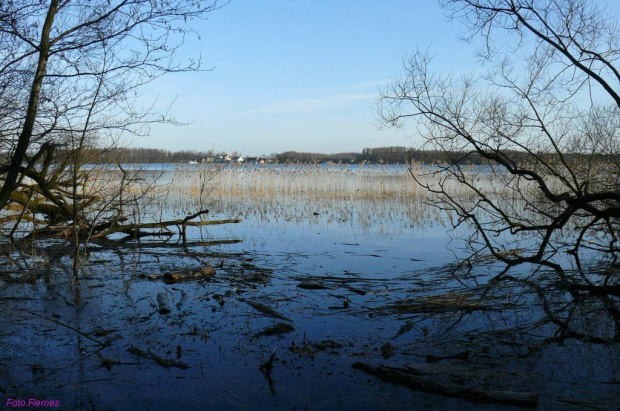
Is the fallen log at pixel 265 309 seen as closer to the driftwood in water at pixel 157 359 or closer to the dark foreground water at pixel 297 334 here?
the dark foreground water at pixel 297 334

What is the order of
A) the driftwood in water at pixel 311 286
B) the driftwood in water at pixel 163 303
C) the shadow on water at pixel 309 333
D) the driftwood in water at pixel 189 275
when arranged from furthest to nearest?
the driftwood in water at pixel 189 275
the driftwood in water at pixel 311 286
the driftwood in water at pixel 163 303
the shadow on water at pixel 309 333

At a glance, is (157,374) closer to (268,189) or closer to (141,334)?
(141,334)

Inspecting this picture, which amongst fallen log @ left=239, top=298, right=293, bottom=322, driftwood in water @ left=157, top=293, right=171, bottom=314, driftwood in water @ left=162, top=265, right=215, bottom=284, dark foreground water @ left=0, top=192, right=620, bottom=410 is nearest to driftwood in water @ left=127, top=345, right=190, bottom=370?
dark foreground water @ left=0, top=192, right=620, bottom=410

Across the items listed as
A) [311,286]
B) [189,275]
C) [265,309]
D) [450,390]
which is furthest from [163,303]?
[450,390]

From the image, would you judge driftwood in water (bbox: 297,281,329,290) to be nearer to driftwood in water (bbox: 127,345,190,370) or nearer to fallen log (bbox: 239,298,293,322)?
fallen log (bbox: 239,298,293,322)

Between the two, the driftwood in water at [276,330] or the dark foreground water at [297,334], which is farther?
the driftwood in water at [276,330]

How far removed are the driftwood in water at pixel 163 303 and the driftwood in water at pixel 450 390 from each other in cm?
252

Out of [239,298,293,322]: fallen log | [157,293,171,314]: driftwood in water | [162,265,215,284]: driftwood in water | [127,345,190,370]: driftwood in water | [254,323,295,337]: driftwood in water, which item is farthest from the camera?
[162,265,215,284]: driftwood in water

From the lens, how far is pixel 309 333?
468 cm

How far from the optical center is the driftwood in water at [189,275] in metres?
6.68

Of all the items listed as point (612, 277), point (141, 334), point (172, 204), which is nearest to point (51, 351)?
point (141, 334)

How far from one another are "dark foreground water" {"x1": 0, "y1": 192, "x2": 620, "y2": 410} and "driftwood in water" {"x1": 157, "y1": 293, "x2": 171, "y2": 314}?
10cm

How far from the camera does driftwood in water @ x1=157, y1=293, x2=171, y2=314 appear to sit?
527 cm

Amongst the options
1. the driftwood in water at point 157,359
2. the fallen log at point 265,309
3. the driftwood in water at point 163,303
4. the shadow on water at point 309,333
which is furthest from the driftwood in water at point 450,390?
the driftwood in water at point 163,303
